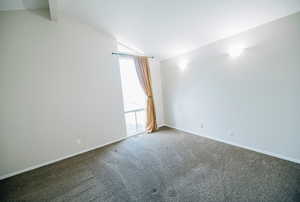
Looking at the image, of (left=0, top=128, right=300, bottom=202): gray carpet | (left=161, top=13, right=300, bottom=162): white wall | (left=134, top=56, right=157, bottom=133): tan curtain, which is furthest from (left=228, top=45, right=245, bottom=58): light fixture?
(left=134, top=56, right=157, bottom=133): tan curtain

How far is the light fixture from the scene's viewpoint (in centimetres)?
232

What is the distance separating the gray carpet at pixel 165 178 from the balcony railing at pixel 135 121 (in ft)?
3.99

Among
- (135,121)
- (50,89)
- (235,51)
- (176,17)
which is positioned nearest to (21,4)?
(50,89)

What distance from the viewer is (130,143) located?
3.15m

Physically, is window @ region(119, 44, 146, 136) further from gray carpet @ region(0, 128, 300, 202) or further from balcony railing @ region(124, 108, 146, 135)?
gray carpet @ region(0, 128, 300, 202)

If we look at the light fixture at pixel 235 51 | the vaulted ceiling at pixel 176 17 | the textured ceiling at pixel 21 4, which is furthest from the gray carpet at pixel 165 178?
the textured ceiling at pixel 21 4

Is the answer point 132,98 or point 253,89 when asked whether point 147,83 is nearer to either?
point 132,98

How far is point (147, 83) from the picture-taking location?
380 centimetres

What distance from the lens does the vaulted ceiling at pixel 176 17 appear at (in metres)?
1.84

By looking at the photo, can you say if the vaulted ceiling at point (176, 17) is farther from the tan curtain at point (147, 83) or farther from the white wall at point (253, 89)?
the tan curtain at point (147, 83)

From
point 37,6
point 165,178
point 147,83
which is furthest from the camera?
point 147,83

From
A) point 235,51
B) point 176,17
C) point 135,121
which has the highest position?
point 176,17

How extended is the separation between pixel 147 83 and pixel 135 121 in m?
1.27

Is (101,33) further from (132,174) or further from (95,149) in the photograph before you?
(132,174)
